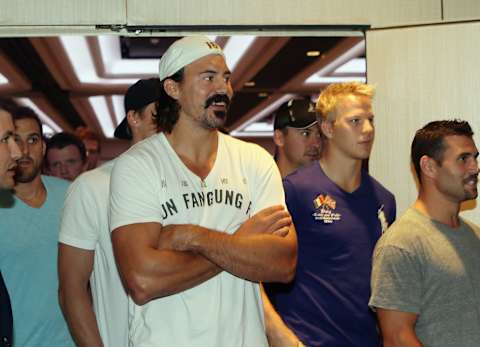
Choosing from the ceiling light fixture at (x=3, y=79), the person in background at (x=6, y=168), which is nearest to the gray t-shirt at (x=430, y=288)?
the person in background at (x=6, y=168)

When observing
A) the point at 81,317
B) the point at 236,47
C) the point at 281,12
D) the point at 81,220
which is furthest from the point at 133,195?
the point at 236,47

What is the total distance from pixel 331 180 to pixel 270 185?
653mm

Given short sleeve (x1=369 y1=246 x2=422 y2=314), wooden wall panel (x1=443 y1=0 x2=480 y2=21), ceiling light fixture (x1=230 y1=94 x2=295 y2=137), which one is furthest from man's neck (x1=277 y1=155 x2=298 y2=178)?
ceiling light fixture (x1=230 y1=94 x2=295 y2=137)

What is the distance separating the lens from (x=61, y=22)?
13.0 ft

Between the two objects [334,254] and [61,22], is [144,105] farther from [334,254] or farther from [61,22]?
[334,254]

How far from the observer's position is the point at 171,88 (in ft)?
9.91

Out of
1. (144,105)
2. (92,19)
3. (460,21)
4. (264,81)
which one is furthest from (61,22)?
(264,81)

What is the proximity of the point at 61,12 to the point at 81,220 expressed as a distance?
1190 millimetres

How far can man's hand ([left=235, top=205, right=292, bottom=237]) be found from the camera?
274 centimetres

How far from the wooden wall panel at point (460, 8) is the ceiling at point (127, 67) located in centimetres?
285

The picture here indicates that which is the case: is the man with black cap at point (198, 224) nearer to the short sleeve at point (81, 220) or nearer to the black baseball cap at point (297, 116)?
the short sleeve at point (81, 220)

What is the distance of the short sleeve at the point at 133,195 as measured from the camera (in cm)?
270

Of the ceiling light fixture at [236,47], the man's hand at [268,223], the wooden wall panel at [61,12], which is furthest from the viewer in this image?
the ceiling light fixture at [236,47]

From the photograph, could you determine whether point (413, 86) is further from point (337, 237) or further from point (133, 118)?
point (133, 118)
